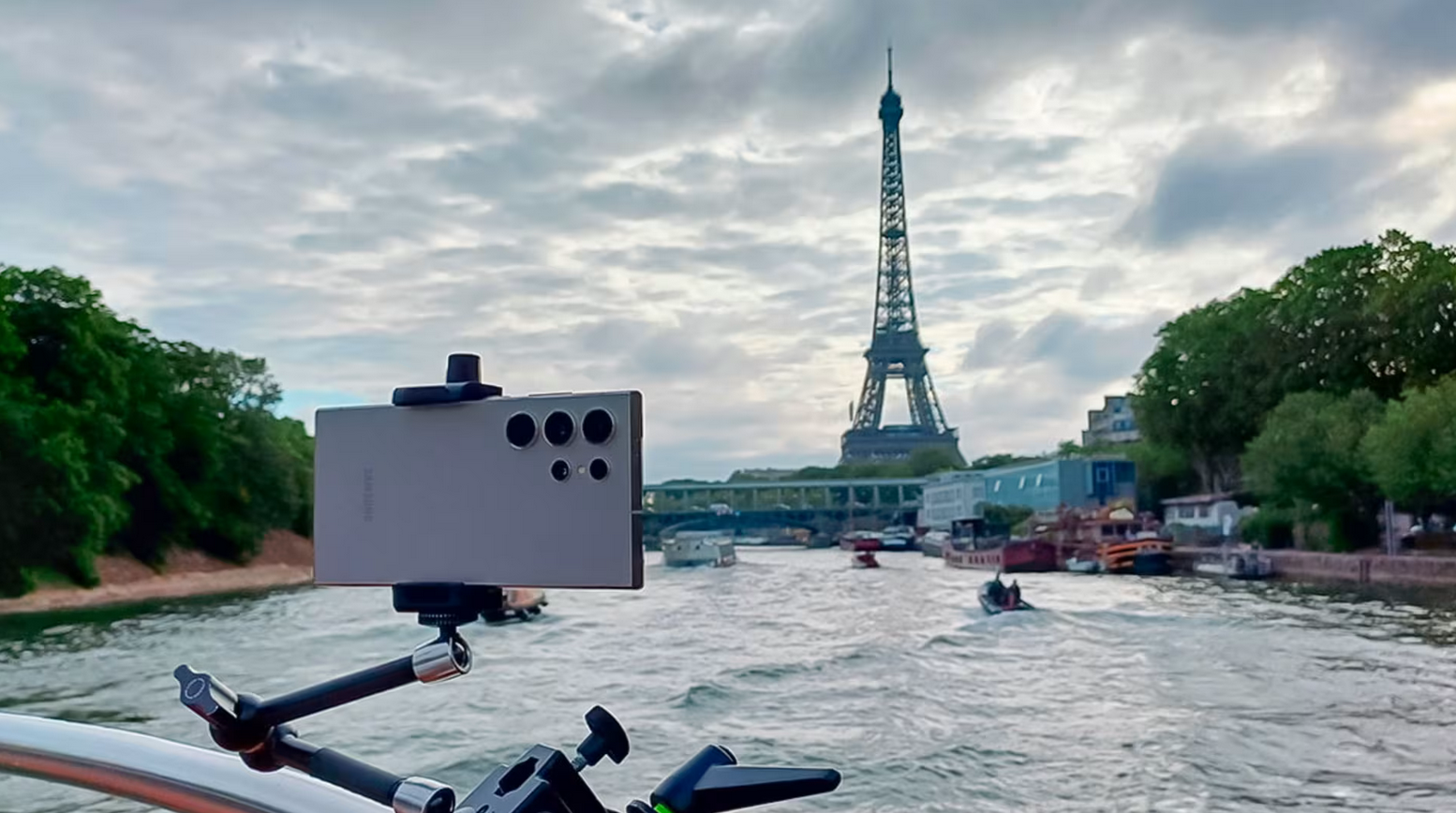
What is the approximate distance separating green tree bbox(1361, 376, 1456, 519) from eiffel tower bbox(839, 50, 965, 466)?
194ft

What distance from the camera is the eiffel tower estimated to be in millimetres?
93250

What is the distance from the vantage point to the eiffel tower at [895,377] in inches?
3671

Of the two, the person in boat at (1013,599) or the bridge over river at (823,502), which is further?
the bridge over river at (823,502)

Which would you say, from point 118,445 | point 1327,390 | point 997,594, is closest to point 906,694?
point 997,594

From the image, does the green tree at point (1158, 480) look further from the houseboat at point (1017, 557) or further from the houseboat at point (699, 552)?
the houseboat at point (699, 552)

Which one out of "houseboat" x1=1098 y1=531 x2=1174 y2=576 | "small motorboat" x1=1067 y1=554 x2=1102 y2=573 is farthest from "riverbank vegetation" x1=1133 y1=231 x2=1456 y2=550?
"small motorboat" x1=1067 y1=554 x2=1102 y2=573

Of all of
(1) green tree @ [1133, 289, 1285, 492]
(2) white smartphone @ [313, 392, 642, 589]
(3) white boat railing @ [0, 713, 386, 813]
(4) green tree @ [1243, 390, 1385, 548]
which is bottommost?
(3) white boat railing @ [0, 713, 386, 813]

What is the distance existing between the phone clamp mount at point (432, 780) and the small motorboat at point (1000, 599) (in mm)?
25756

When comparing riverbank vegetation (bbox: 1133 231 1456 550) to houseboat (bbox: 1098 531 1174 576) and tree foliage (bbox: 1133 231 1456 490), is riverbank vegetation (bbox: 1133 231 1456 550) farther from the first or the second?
houseboat (bbox: 1098 531 1174 576)

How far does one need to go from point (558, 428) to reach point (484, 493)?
9 centimetres

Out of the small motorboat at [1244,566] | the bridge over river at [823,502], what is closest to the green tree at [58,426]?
the small motorboat at [1244,566]

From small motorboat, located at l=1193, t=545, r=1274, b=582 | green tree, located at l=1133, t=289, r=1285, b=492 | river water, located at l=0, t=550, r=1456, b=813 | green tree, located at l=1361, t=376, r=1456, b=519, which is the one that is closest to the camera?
river water, located at l=0, t=550, r=1456, b=813

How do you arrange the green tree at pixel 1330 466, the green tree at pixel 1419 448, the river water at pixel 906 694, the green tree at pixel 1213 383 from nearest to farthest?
the river water at pixel 906 694 → the green tree at pixel 1419 448 → the green tree at pixel 1330 466 → the green tree at pixel 1213 383

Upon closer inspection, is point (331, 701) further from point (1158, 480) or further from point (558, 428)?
point (1158, 480)
